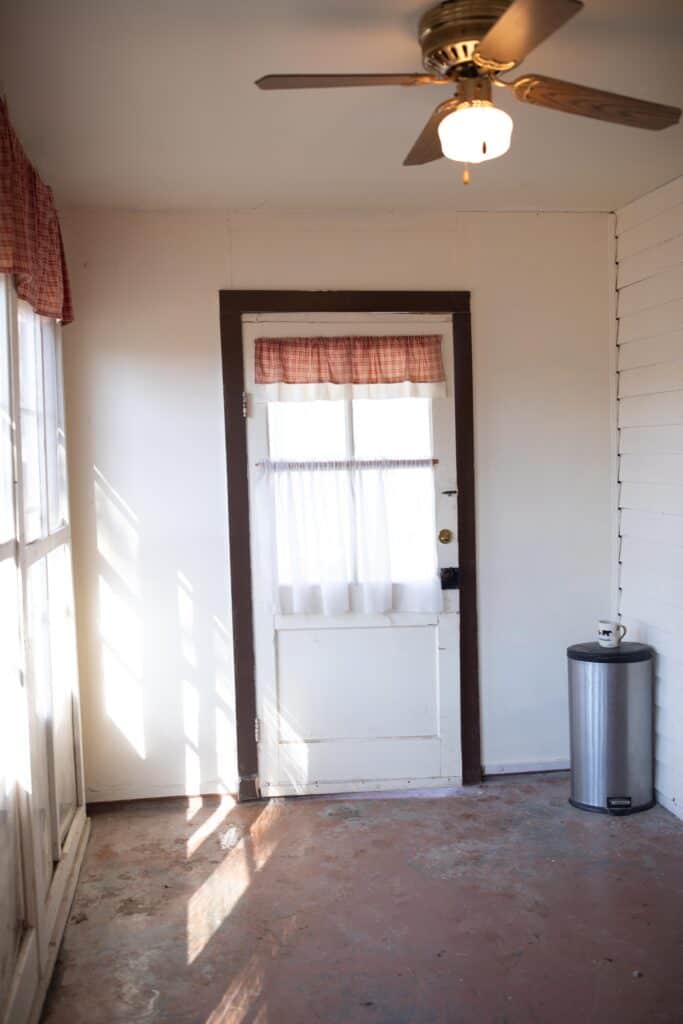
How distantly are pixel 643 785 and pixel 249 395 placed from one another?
2.46 m

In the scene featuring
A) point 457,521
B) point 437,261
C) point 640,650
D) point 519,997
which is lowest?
point 519,997

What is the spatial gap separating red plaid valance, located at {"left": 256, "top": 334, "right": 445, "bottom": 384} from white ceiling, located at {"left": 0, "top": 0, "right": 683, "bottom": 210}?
23.9 inches

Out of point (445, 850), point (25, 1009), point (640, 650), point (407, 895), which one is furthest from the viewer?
point (640, 650)

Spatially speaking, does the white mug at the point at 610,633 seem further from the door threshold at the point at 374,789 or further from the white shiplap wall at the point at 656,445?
the door threshold at the point at 374,789

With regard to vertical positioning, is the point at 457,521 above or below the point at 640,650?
above

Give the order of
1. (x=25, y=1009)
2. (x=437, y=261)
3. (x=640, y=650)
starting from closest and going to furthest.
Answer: (x=25, y=1009)
(x=640, y=650)
(x=437, y=261)

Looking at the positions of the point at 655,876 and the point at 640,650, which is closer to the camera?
the point at 655,876

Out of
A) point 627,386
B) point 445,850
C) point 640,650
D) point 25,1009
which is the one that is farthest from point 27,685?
point 627,386

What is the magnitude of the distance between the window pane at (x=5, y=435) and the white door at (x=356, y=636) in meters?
1.56

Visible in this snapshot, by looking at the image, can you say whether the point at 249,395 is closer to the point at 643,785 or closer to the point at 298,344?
the point at 298,344

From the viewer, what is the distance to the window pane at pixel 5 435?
2.47 m

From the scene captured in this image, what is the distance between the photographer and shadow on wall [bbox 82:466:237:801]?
13.0ft

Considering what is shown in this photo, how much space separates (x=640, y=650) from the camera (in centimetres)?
382

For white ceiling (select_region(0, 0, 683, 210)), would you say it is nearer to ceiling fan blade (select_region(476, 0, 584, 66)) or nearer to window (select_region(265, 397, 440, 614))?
ceiling fan blade (select_region(476, 0, 584, 66))
